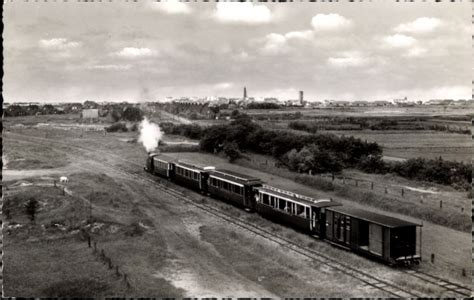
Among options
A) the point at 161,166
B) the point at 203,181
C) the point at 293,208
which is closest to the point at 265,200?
the point at 293,208

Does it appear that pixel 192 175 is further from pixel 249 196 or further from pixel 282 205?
pixel 282 205

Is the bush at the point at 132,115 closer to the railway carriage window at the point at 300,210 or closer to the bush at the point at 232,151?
the bush at the point at 232,151

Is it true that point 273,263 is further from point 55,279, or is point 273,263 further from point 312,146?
point 312,146

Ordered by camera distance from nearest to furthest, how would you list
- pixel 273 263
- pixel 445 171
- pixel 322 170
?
pixel 273 263 < pixel 445 171 < pixel 322 170

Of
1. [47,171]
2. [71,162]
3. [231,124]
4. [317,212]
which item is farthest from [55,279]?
[231,124]

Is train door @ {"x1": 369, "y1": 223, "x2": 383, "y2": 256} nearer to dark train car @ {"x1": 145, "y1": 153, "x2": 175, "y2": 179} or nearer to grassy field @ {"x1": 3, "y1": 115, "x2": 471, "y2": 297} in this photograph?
grassy field @ {"x1": 3, "y1": 115, "x2": 471, "y2": 297}

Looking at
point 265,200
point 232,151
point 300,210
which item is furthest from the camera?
point 232,151

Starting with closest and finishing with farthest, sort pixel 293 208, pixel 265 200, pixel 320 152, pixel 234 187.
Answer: pixel 293 208 < pixel 265 200 < pixel 234 187 < pixel 320 152
